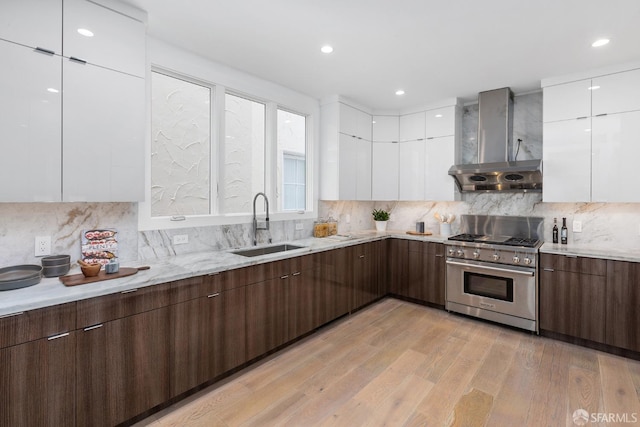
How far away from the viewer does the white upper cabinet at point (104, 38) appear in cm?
185

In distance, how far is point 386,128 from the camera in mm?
4500

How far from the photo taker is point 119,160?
207 cm

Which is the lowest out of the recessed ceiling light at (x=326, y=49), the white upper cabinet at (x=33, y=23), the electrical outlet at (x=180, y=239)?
the electrical outlet at (x=180, y=239)

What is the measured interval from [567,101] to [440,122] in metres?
1.32

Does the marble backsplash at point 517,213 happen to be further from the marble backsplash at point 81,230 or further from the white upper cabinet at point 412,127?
the marble backsplash at point 81,230

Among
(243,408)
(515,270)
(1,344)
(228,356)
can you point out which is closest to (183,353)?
(228,356)

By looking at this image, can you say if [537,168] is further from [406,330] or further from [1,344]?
[1,344]

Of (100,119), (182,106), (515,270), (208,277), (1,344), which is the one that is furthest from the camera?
(515,270)

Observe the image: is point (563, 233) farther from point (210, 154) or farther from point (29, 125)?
point (29, 125)

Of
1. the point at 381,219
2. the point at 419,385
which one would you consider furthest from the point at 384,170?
the point at 419,385

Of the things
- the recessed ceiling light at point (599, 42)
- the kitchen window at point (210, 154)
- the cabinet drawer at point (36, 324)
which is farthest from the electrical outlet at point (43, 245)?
the recessed ceiling light at point (599, 42)

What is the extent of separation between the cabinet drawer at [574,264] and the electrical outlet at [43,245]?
416cm

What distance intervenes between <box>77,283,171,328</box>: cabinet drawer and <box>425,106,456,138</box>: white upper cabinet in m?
3.67

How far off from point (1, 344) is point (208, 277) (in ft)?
3.38
